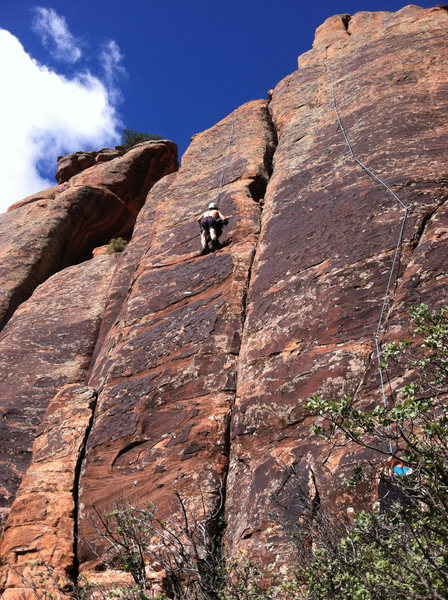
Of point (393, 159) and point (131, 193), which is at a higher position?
point (131, 193)

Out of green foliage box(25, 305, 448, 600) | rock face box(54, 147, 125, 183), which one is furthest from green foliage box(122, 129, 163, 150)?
green foliage box(25, 305, 448, 600)

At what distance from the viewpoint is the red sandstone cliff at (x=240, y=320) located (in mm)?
8164

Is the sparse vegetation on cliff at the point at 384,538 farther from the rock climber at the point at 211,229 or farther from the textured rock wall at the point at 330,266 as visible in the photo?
the rock climber at the point at 211,229

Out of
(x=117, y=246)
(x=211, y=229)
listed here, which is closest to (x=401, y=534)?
(x=211, y=229)

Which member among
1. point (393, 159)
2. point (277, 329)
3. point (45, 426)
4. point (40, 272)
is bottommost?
point (45, 426)

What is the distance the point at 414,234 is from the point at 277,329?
2.42m

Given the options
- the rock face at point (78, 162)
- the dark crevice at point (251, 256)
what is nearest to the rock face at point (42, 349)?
the dark crevice at point (251, 256)

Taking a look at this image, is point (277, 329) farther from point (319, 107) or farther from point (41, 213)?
point (41, 213)

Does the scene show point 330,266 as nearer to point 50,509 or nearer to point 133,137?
point 50,509

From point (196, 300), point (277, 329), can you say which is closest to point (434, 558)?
point (277, 329)

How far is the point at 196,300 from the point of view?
1142 centimetres

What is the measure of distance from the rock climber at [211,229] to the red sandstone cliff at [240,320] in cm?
24

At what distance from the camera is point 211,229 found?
41.3ft

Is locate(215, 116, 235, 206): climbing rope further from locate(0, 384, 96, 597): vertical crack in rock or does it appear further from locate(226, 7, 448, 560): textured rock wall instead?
locate(0, 384, 96, 597): vertical crack in rock
